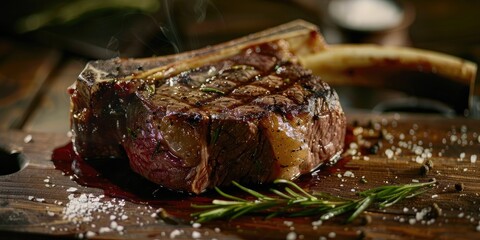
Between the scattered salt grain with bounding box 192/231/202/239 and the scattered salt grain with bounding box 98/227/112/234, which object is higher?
the scattered salt grain with bounding box 192/231/202/239

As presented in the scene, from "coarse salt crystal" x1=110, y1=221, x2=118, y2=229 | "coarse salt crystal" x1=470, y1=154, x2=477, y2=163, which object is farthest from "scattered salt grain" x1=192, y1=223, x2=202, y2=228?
"coarse salt crystal" x1=470, y1=154, x2=477, y2=163

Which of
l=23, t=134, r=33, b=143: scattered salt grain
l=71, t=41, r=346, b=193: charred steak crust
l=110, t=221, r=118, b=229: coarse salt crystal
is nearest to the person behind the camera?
l=110, t=221, r=118, b=229: coarse salt crystal

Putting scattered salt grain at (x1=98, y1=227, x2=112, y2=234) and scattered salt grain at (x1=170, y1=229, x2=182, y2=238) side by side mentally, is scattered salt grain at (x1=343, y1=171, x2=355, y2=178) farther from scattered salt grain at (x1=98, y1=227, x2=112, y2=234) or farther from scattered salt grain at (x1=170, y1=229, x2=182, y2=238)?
scattered salt grain at (x1=98, y1=227, x2=112, y2=234)

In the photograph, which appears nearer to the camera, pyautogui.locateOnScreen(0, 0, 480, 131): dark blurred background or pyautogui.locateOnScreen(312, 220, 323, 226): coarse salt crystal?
pyautogui.locateOnScreen(312, 220, 323, 226): coarse salt crystal

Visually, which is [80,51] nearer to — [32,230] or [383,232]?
[32,230]

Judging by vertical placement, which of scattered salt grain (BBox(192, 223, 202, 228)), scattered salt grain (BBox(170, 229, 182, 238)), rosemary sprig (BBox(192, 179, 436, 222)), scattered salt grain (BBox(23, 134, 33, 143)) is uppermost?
scattered salt grain (BBox(23, 134, 33, 143))

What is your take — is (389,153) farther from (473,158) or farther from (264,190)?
(264,190)

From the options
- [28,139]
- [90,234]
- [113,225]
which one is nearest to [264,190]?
[113,225]

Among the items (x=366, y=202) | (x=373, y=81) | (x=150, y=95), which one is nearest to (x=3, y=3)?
(x=150, y=95)
